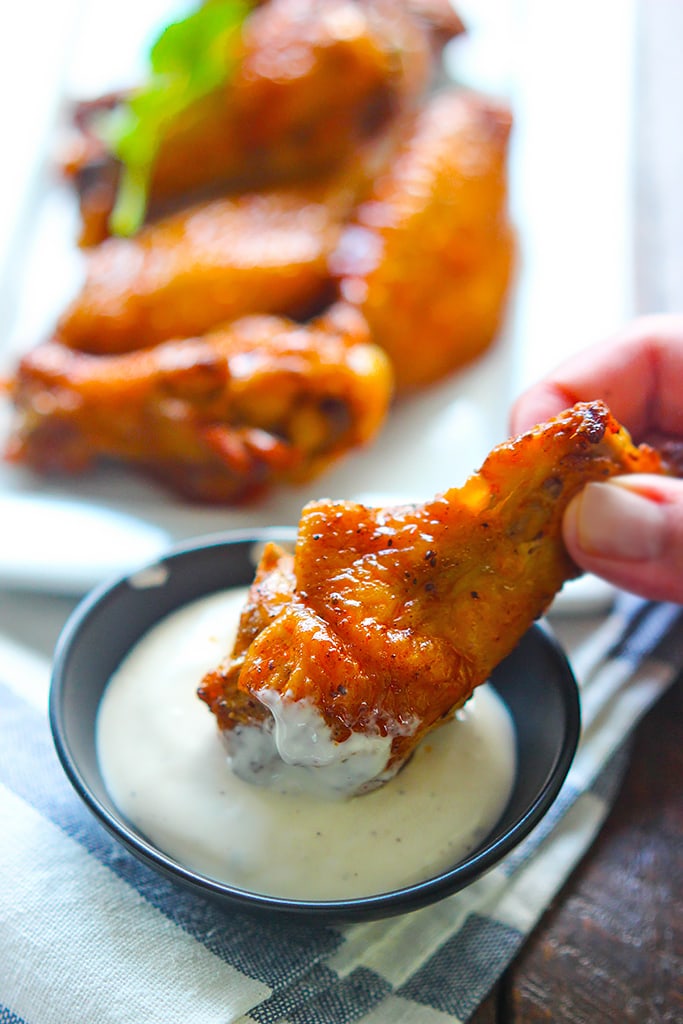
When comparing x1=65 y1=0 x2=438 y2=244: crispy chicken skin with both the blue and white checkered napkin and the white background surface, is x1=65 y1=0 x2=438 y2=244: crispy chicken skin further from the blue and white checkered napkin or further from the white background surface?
the blue and white checkered napkin

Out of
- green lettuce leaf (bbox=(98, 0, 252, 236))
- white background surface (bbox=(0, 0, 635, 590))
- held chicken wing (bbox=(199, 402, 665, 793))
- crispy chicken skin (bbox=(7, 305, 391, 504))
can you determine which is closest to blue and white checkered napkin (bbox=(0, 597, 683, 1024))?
held chicken wing (bbox=(199, 402, 665, 793))

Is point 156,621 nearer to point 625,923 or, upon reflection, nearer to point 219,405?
point 219,405

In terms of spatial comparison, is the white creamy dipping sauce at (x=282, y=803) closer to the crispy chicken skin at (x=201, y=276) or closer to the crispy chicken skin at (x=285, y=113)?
the crispy chicken skin at (x=201, y=276)

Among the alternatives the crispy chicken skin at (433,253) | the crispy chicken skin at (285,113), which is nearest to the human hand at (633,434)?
the crispy chicken skin at (433,253)

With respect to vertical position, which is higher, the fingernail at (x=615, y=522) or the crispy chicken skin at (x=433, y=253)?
the crispy chicken skin at (x=433, y=253)

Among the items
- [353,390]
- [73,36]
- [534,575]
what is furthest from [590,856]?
[73,36]

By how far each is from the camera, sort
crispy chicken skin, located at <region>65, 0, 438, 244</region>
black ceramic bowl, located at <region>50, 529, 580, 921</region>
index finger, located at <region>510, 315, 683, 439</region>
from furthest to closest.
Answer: crispy chicken skin, located at <region>65, 0, 438, 244</region>
index finger, located at <region>510, 315, 683, 439</region>
black ceramic bowl, located at <region>50, 529, 580, 921</region>

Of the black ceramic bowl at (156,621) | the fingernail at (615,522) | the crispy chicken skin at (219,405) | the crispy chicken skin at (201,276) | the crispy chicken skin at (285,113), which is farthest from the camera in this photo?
the crispy chicken skin at (285,113)

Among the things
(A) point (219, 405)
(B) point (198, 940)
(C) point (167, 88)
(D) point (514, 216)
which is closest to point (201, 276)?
(A) point (219, 405)
